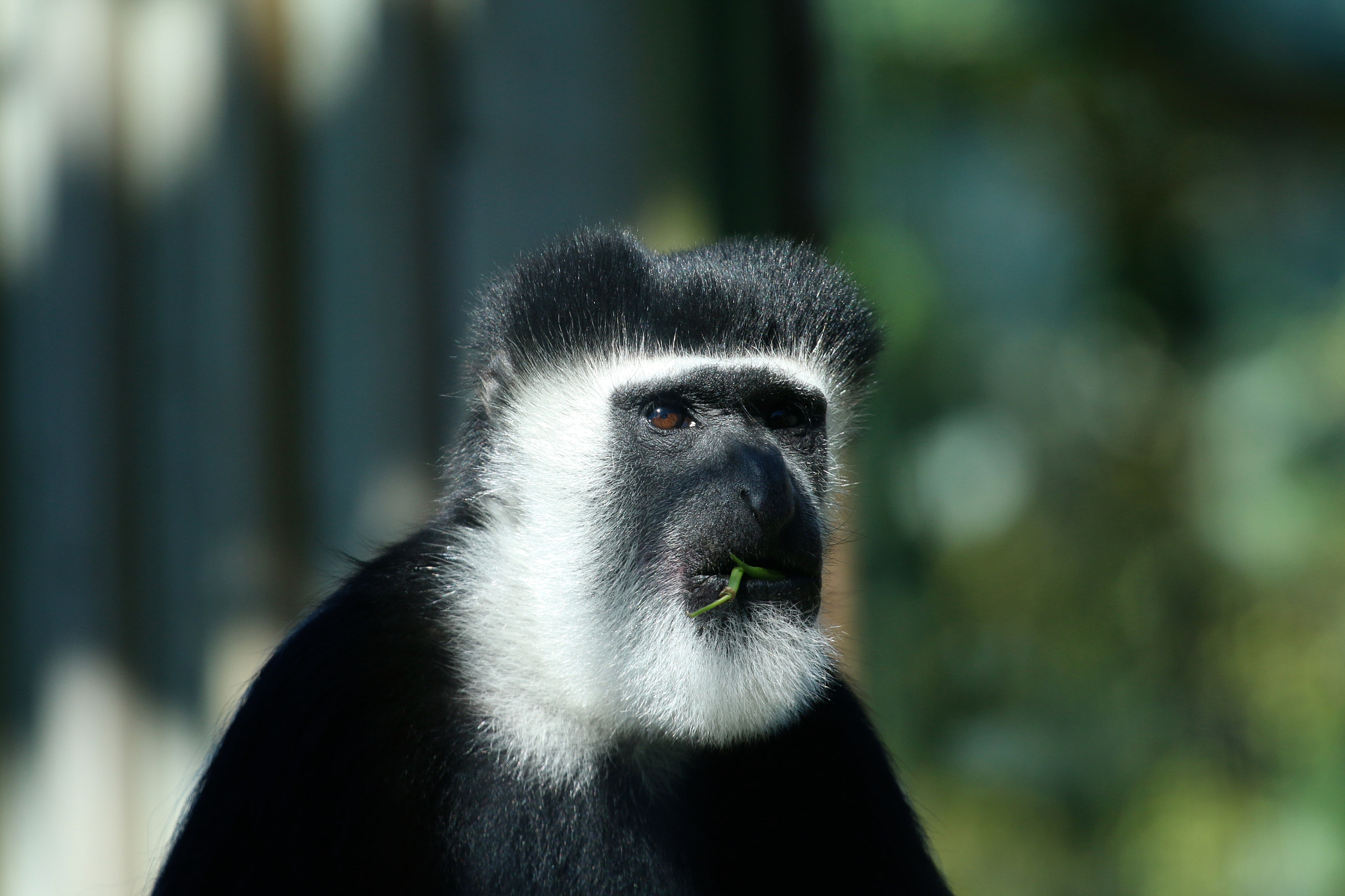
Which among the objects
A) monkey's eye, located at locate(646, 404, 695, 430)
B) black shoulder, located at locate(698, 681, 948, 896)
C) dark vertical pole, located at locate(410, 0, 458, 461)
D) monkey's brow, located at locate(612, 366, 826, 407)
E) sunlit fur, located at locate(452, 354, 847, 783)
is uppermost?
dark vertical pole, located at locate(410, 0, 458, 461)

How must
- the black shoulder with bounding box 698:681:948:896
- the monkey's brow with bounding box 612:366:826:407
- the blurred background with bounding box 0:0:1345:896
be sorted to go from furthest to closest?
the blurred background with bounding box 0:0:1345:896, the black shoulder with bounding box 698:681:948:896, the monkey's brow with bounding box 612:366:826:407

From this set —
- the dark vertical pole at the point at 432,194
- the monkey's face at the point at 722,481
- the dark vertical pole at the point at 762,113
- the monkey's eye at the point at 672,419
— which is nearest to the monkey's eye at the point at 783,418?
the monkey's face at the point at 722,481

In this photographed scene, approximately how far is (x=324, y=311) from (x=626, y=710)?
2.11 meters

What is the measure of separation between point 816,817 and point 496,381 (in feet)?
3.36

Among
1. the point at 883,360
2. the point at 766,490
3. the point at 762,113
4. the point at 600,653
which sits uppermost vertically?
the point at 762,113

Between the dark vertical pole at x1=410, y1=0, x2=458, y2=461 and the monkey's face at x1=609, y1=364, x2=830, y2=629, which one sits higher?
the dark vertical pole at x1=410, y1=0, x2=458, y2=461

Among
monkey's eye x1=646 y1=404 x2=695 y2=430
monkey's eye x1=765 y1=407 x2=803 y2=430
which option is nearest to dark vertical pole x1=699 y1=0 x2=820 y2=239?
monkey's eye x1=765 y1=407 x2=803 y2=430

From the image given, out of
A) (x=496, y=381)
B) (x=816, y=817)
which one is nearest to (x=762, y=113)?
(x=496, y=381)

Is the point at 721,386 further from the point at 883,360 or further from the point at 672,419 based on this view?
the point at 883,360

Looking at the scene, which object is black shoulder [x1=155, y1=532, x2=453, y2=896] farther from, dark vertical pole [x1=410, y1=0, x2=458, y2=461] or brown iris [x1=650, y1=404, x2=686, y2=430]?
dark vertical pole [x1=410, y1=0, x2=458, y2=461]

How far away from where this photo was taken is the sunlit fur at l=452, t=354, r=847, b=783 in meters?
1.95

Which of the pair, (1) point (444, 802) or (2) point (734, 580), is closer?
(2) point (734, 580)

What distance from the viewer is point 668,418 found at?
83.7 inches

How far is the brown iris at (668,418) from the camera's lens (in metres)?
2.12
